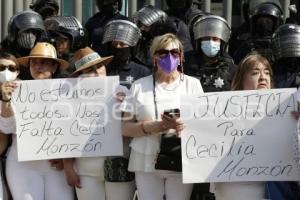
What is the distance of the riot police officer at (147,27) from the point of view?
5531 mm

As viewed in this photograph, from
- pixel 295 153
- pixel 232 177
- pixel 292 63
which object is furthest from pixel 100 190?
pixel 292 63

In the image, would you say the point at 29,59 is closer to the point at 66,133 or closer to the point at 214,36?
the point at 66,133

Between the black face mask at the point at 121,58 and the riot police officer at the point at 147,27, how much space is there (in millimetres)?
446

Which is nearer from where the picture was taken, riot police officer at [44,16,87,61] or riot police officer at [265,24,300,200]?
riot police officer at [265,24,300,200]

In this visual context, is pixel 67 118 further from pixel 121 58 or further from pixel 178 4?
pixel 178 4

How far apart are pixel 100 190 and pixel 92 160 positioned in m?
0.20

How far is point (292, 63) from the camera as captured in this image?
4801 mm

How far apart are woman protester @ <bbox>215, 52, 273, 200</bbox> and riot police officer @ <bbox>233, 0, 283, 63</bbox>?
1640mm

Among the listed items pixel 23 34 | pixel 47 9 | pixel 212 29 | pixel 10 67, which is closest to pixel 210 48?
pixel 212 29

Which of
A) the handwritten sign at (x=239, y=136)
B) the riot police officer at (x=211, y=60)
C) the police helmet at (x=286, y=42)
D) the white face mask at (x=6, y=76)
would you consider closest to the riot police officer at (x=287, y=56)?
the police helmet at (x=286, y=42)

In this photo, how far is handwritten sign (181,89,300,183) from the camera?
3943 mm

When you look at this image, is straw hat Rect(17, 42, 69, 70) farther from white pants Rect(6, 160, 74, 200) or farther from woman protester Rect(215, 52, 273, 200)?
woman protester Rect(215, 52, 273, 200)

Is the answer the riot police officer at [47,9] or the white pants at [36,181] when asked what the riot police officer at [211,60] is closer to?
the white pants at [36,181]

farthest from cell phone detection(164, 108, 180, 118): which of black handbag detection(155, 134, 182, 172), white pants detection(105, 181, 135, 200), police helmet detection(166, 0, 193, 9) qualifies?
police helmet detection(166, 0, 193, 9)
